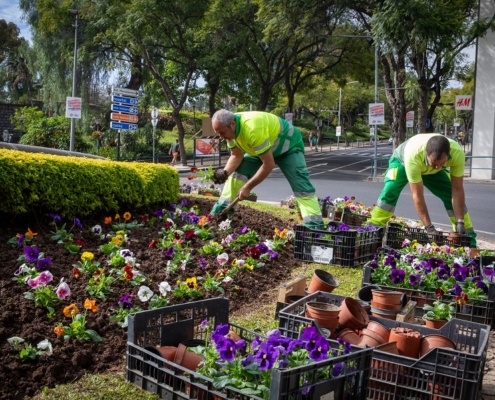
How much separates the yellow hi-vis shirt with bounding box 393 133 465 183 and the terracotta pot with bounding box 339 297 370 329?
319 centimetres

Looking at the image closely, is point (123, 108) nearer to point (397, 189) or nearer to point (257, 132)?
point (397, 189)

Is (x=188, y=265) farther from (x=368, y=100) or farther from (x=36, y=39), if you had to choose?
(x=368, y=100)

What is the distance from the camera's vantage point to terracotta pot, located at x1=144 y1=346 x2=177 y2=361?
10.7 feet

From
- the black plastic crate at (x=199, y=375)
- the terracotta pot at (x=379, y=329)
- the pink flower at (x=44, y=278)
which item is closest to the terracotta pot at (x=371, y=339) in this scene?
the terracotta pot at (x=379, y=329)

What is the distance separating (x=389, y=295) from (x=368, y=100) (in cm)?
8035

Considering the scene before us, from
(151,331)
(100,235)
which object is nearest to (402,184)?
(100,235)

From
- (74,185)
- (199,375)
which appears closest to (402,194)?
(74,185)

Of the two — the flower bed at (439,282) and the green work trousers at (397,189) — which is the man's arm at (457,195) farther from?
the flower bed at (439,282)

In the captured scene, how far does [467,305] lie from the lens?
15.7 feet

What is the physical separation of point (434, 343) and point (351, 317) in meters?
0.57

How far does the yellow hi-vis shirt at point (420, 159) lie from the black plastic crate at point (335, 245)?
31.0 inches

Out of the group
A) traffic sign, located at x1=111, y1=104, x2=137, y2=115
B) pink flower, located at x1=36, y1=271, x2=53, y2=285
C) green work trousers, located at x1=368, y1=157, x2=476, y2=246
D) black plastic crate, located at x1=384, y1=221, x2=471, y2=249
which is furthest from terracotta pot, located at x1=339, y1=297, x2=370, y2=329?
traffic sign, located at x1=111, y1=104, x2=137, y2=115

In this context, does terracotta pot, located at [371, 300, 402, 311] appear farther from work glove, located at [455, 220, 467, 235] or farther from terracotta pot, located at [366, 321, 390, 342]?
work glove, located at [455, 220, 467, 235]

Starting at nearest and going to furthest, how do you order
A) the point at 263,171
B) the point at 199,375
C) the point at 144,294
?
the point at 199,375 < the point at 144,294 < the point at 263,171
